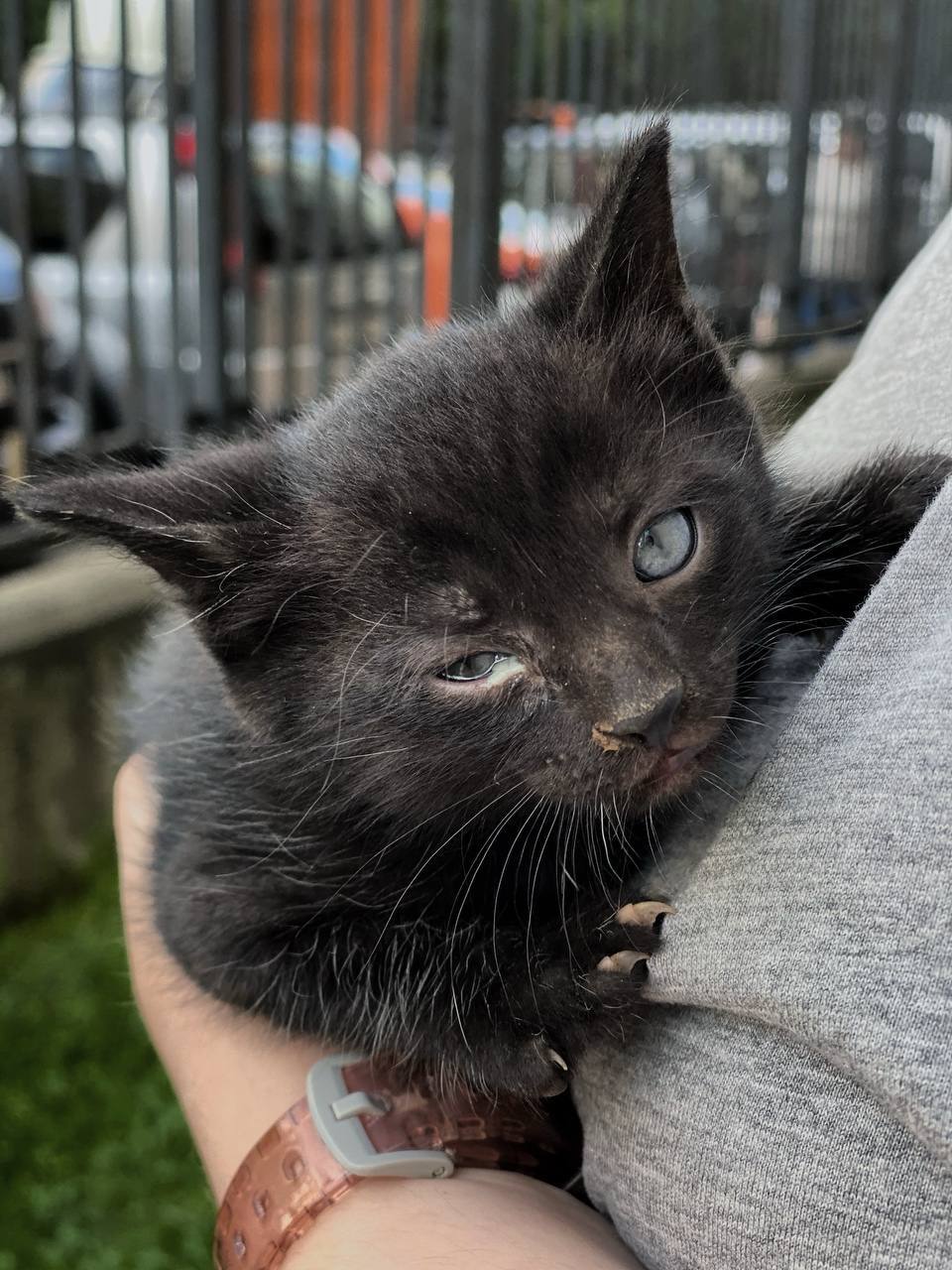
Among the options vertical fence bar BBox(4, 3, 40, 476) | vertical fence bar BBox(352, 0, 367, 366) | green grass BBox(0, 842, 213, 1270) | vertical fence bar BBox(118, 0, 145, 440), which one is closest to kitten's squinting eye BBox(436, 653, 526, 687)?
green grass BBox(0, 842, 213, 1270)

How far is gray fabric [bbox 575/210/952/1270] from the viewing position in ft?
2.59

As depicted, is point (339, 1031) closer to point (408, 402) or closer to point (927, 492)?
point (408, 402)

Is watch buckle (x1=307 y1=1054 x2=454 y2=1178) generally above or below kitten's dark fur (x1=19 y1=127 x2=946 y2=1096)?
below

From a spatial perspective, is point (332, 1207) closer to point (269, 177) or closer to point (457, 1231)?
point (457, 1231)

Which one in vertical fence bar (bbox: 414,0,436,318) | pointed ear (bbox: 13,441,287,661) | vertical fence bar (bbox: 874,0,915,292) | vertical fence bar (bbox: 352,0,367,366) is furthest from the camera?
vertical fence bar (bbox: 874,0,915,292)

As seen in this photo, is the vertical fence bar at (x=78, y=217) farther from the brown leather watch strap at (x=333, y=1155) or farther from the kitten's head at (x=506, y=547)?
the brown leather watch strap at (x=333, y=1155)

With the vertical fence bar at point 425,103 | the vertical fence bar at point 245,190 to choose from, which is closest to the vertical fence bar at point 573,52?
the vertical fence bar at point 425,103

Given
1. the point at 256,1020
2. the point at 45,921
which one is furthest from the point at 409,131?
the point at 256,1020

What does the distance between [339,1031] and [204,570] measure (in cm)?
57

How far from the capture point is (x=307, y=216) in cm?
402

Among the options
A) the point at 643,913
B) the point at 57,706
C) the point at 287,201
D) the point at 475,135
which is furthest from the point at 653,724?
the point at 475,135

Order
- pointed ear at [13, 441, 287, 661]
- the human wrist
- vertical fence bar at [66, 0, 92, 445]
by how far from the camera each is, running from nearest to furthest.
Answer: the human wrist, pointed ear at [13, 441, 287, 661], vertical fence bar at [66, 0, 92, 445]

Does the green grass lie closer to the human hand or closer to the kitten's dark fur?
the human hand

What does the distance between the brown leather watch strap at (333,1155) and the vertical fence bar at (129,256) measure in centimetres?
251
